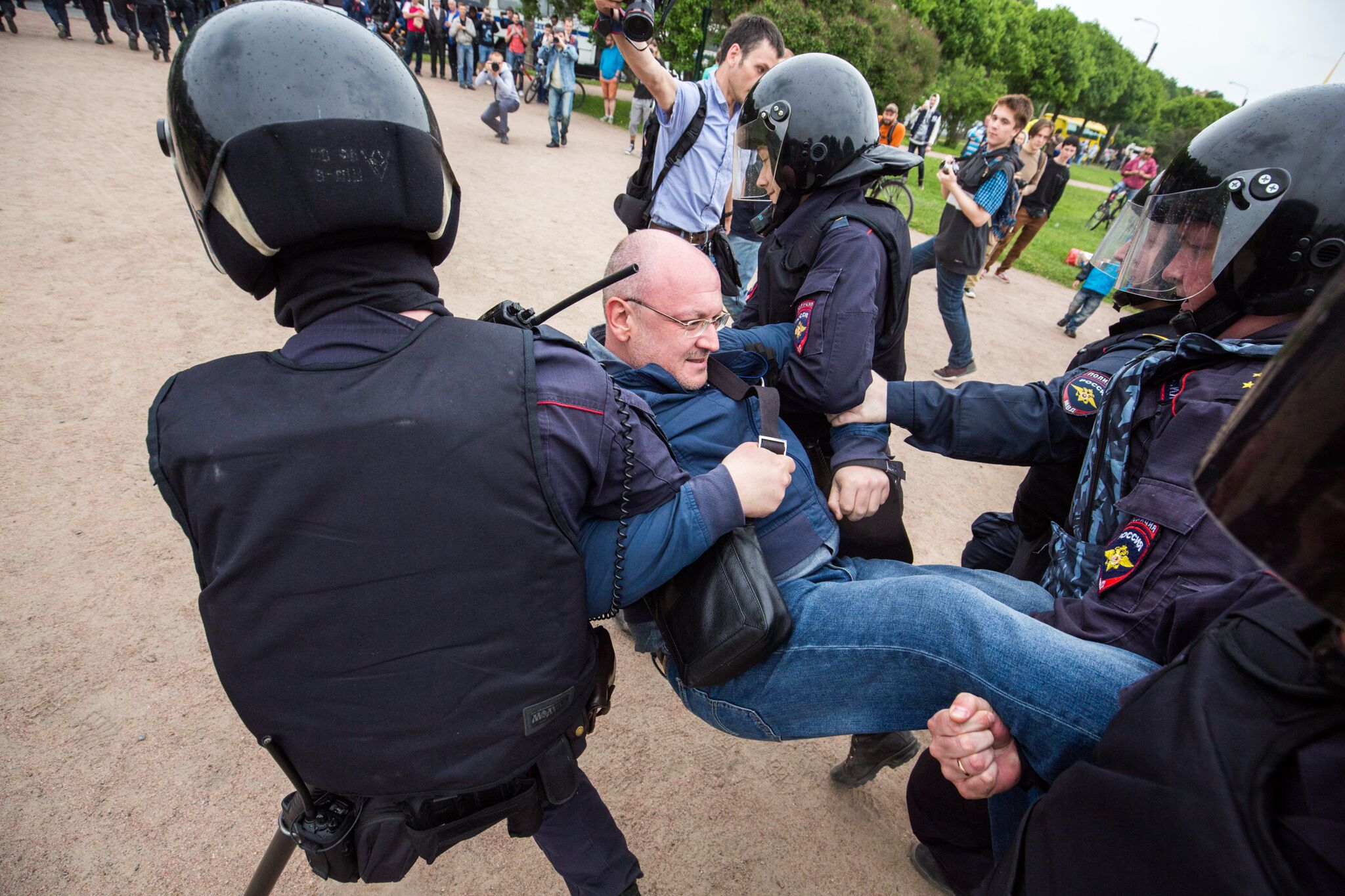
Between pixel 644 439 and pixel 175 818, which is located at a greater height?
pixel 644 439

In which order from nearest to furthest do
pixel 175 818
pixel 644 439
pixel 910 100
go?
pixel 644 439
pixel 175 818
pixel 910 100

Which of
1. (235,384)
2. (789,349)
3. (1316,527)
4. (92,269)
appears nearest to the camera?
(1316,527)

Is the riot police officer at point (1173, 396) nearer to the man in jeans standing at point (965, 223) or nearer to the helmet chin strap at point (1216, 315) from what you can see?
the helmet chin strap at point (1216, 315)

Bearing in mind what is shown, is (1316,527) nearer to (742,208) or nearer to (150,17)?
(742,208)

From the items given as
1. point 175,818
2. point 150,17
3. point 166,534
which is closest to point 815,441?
point 175,818

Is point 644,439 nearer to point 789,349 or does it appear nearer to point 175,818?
point 789,349

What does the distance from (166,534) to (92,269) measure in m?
3.04

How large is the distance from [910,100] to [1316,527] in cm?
2449

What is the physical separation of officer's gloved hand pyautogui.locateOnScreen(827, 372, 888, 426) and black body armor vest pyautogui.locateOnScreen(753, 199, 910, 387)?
0.59 feet

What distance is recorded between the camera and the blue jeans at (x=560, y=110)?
11.4m

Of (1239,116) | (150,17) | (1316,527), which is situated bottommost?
(150,17)

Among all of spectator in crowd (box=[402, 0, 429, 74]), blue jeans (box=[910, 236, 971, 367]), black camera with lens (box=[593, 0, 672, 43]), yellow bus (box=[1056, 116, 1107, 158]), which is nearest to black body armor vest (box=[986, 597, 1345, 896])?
black camera with lens (box=[593, 0, 672, 43])

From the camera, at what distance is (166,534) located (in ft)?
9.52

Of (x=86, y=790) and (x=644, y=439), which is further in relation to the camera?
(x=86, y=790)
